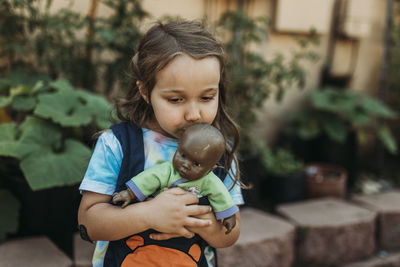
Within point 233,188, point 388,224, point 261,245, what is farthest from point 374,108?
point 233,188

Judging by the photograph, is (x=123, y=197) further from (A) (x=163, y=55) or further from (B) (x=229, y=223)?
(A) (x=163, y=55)

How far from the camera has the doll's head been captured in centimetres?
111

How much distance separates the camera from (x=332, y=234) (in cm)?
275

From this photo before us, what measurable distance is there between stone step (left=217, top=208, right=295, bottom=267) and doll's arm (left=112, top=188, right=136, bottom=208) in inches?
49.4

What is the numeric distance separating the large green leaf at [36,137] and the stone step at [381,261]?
2.23 m

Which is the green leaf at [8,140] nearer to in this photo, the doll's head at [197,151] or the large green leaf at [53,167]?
the large green leaf at [53,167]

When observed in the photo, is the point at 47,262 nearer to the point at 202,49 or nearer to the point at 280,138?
the point at 202,49

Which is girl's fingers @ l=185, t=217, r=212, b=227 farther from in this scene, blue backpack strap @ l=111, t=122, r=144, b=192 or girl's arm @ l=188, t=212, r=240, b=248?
blue backpack strap @ l=111, t=122, r=144, b=192

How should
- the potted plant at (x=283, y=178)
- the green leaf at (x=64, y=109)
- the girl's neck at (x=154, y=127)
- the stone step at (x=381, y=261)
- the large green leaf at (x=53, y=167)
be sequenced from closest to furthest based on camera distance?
the girl's neck at (x=154, y=127) → the large green leaf at (x=53, y=167) → the green leaf at (x=64, y=109) → the stone step at (x=381, y=261) → the potted plant at (x=283, y=178)

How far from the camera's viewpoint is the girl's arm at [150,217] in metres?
1.17

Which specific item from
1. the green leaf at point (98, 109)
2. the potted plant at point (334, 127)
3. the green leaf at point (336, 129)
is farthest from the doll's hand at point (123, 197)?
the green leaf at point (336, 129)

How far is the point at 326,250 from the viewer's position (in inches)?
109

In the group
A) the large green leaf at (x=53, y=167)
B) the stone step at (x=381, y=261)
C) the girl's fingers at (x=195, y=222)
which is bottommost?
the stone step at (x=381, y=261)

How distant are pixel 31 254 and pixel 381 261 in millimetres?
2448
